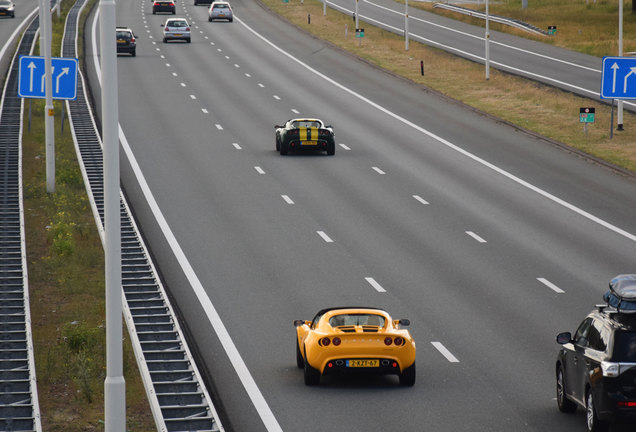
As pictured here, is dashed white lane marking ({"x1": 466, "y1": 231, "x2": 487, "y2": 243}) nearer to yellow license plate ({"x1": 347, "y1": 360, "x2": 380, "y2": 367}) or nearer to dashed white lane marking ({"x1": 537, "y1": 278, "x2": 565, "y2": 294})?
dashed white lane marking ({"x1": 537, "y1": 278, "x2": 565, "y2": 294})

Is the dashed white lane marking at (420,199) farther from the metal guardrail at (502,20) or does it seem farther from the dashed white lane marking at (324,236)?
the metal guardrail at (502,20)

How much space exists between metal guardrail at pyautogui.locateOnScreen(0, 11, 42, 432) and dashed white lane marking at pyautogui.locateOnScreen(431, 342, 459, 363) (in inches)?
262

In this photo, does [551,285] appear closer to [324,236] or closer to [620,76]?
[324,236]

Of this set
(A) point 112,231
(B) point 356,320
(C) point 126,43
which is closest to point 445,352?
(B) point 356,320

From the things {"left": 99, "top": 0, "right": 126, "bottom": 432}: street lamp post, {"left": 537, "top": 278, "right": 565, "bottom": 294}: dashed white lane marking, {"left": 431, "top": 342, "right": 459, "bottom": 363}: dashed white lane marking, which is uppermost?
{"left": 99, "top": 0, "right": 126, "bottom": 432}: street lamp post

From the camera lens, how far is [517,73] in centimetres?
6231

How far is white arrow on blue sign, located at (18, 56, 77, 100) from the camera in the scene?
3397cm

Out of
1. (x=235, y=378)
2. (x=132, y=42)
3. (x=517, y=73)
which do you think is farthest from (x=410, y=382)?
(x=132, y=42)

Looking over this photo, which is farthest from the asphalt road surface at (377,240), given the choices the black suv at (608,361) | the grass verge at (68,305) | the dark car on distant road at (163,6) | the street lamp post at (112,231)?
the dark car on distant road at (163,6)

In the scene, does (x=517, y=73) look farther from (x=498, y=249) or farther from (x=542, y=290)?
(x=542, y=290)

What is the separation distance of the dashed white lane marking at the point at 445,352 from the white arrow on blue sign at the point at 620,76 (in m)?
23.0

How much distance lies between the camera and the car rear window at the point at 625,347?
14.3 metres

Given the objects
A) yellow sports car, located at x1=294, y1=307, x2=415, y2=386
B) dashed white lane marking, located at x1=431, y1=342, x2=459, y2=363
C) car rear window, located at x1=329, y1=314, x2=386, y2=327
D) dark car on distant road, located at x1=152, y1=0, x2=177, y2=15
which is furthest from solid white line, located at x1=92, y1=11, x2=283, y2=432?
dark car on distant road, located at x1=152, y1=0, x2=177, y2=15

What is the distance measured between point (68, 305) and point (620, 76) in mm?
24393
